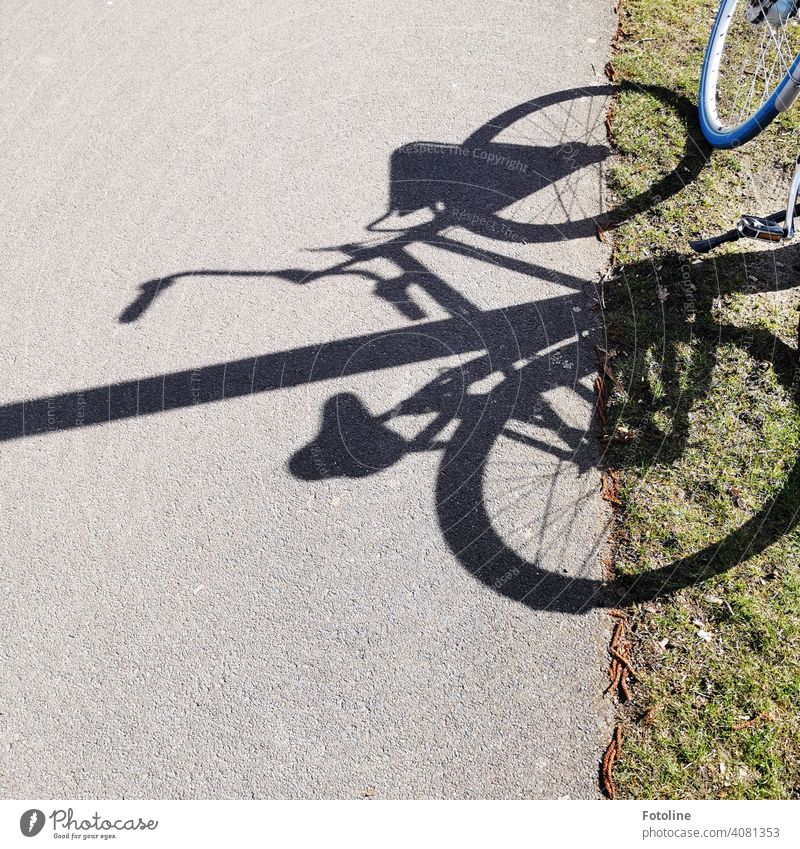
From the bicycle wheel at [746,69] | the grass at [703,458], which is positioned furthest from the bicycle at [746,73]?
the grass at [703,458]

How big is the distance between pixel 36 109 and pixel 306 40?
1.97 m

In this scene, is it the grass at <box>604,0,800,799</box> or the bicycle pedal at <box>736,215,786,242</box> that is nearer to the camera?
the grass at <box>604,0,800,799</box>

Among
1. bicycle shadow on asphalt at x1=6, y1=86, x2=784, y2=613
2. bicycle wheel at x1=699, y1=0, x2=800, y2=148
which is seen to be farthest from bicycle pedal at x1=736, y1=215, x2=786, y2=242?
bicycle wheel at x1=699, y1=0, x2=800, y2=148

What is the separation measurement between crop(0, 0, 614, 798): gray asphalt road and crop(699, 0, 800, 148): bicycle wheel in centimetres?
71

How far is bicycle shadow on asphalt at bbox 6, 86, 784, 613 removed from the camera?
355 cm

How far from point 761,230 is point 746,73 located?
2.20 metres

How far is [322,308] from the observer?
14.2 ft

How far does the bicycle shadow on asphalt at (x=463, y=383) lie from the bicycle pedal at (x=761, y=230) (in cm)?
58

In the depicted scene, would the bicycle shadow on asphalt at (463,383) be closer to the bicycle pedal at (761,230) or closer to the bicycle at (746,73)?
the bicycle at (746,73)

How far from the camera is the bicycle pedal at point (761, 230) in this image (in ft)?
11.8
